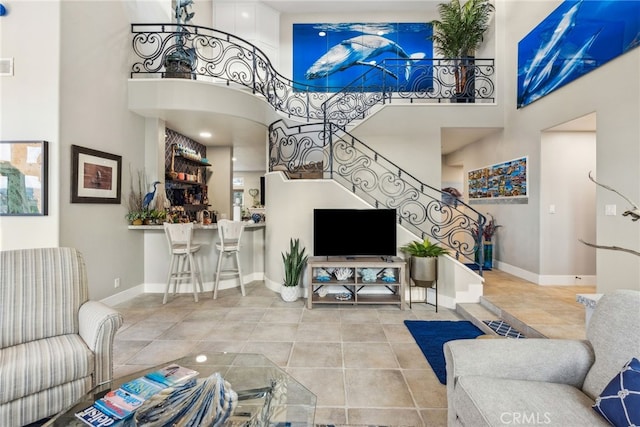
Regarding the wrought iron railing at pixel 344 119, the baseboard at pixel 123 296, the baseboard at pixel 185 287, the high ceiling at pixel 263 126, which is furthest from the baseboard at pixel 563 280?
the baseboard at pixel 123 296

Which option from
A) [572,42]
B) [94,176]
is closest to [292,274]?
[94,176]

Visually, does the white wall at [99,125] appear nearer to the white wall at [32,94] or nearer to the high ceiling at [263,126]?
the white wall at [32,94]

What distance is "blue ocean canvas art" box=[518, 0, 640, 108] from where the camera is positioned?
3.16 m

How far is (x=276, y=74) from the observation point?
5902mm

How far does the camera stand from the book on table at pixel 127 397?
1.26 meters

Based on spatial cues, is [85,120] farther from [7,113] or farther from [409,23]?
[409,23]

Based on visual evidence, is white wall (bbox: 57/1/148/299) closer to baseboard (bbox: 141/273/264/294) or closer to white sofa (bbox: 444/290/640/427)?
baseboard (bbox: 141/273/264/294)

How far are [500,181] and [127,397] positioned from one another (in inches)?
247

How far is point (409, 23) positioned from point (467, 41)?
227 cm

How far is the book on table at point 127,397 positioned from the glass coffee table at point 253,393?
0.06m
